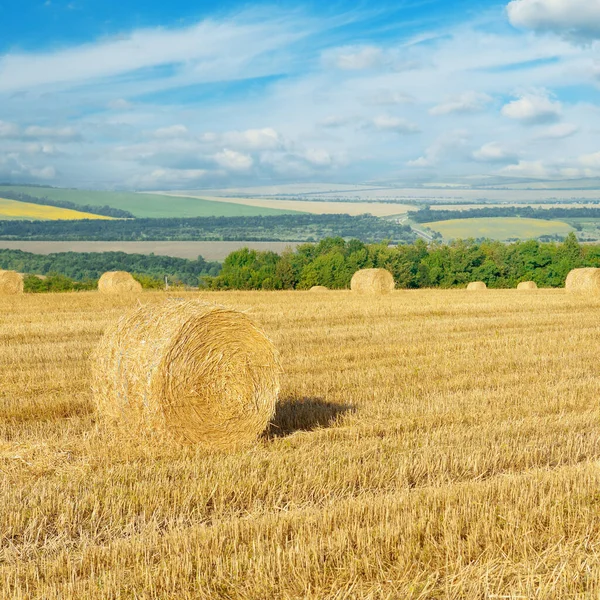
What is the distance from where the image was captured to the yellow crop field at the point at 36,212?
9875cm

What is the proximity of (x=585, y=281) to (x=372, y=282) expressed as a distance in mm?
7941

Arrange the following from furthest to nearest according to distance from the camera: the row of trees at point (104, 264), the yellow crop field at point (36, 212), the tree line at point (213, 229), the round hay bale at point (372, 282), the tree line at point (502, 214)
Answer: the tree line at point (502, 214) → the yellow crop field at point (36, 212) → the tree line at point (213, 229) → the row of trees at point (104, 264) → the round hay bale at point (372, 282)

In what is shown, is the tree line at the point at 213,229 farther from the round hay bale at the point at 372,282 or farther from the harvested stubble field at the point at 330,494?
the harvested stubble field at the point at 330,494

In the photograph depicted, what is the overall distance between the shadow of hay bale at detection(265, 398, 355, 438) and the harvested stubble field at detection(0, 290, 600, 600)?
0.11 feet

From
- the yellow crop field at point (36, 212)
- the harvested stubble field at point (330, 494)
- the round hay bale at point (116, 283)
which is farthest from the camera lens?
the yellow crop field at point (36, 212)

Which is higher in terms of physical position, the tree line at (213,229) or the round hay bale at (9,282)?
the tree line at (213,229)

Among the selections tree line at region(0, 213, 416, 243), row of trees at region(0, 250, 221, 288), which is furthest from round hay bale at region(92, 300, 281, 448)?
tree line at region(0, 213, 416, 243)

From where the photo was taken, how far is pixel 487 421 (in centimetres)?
865

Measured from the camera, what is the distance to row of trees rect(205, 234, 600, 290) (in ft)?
190

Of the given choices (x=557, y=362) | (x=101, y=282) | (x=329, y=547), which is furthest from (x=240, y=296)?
(x=329, y=547)

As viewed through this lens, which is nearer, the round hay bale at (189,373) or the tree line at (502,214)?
the round hay bale at (189,373)

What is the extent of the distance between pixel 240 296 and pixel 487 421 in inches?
846

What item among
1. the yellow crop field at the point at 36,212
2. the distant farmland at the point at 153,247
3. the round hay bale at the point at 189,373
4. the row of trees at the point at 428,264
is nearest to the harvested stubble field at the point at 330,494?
Answer: the round hay bale at the point at 189,373

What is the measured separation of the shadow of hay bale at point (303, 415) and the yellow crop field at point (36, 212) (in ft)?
307
